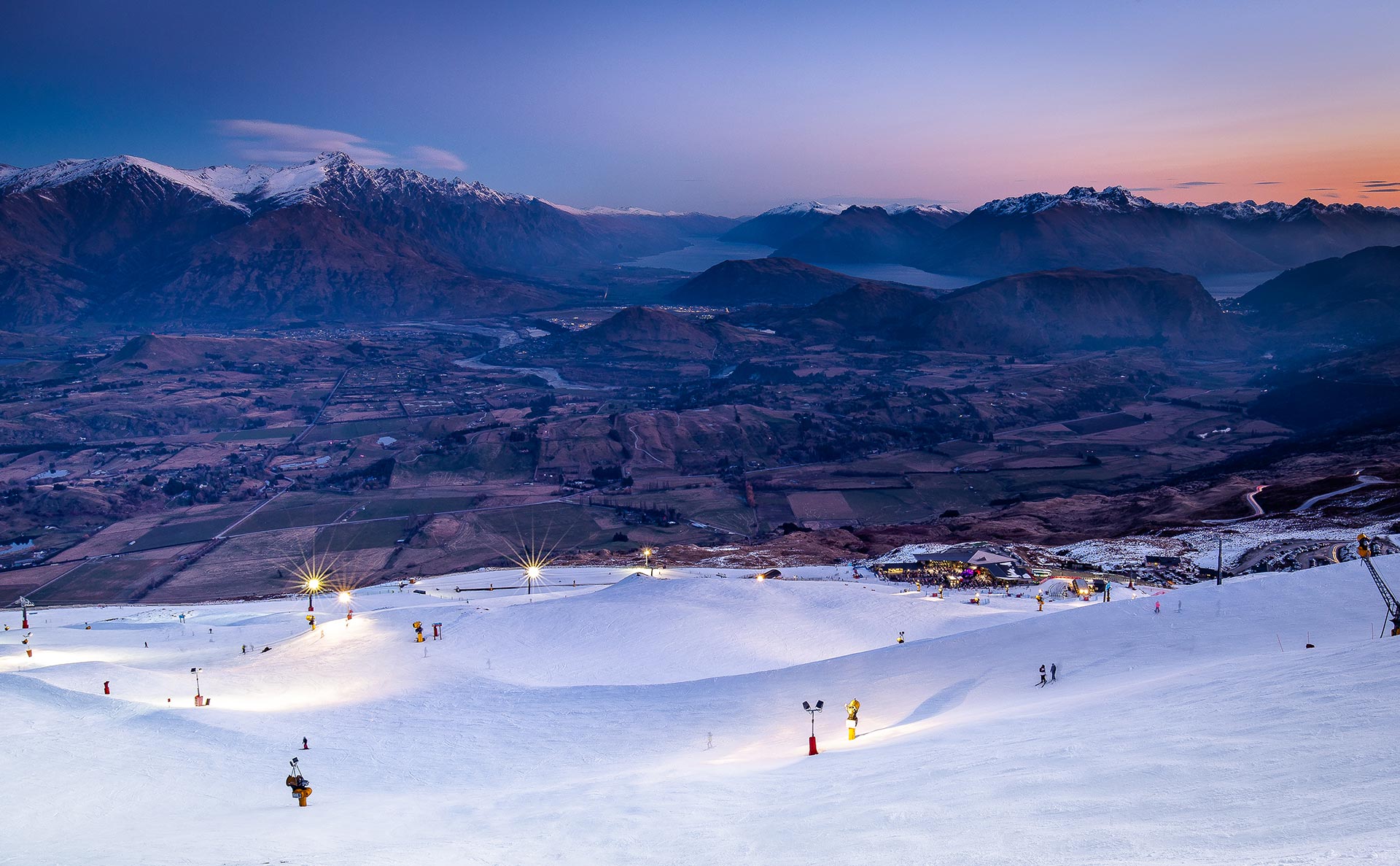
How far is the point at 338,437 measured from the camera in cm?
12375

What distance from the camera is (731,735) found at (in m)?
21.3

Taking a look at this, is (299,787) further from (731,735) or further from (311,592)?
(311,592)

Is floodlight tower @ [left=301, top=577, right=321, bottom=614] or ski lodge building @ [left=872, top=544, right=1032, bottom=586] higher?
floodlight tower @ [left=301, top=577, right=321, bottom=614]

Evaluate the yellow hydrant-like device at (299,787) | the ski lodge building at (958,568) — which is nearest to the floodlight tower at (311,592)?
the yellow hydrant-like device at (299,787)

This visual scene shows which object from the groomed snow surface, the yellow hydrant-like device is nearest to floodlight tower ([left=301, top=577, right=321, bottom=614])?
the groomed snow surface

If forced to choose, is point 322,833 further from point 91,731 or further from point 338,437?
point 338,437

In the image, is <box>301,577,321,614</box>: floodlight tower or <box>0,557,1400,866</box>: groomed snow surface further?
<box>301,577,321,614</box>: floodlight tower

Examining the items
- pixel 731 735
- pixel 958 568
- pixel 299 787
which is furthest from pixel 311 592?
pixel 958 568

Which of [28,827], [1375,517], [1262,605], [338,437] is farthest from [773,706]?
[338,437]

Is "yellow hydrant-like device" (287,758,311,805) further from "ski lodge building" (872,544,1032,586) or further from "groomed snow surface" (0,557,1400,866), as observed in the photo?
"ski lodge building" (872,544,1032,586)

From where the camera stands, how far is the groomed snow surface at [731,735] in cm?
1095

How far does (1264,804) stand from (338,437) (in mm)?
127298

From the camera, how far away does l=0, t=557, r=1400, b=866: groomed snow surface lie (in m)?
11.0

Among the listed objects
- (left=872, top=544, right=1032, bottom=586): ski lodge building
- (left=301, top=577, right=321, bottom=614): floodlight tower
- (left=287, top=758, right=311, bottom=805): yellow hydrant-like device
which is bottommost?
(left=872, top=544, right=1032, bottom=586): ski lodge building
